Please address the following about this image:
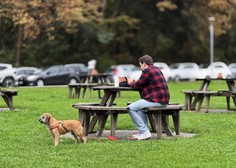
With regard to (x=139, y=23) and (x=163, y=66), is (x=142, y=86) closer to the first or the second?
(x=163, y=66)

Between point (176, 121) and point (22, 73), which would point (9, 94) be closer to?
point (176, 121)

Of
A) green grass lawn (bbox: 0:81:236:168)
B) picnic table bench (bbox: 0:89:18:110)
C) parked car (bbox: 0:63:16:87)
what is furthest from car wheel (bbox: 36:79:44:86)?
green grass lawn (bbox: 0:81:236:168)

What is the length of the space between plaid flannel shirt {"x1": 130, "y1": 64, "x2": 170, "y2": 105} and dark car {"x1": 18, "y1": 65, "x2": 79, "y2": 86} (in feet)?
90.5

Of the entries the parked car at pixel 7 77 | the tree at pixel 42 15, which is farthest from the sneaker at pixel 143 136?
the tree at pixel 42 15

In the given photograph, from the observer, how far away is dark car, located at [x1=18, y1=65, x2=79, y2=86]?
39.6 metres

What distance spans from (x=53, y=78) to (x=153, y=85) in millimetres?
28456

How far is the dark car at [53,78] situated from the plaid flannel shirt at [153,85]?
90.5 ft

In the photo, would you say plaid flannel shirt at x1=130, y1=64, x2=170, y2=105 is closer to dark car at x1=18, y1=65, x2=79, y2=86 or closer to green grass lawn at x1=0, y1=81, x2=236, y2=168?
green grass lawn at x1=0, y1=81, x2=236, y2=168

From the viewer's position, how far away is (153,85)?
11992mm

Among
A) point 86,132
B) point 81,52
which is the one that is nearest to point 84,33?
point 81,52

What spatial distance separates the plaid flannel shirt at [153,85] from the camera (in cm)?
1198

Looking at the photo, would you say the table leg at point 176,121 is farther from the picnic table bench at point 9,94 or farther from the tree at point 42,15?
the tree at point 42,15

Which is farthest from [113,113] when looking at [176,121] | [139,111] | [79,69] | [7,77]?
[79,69]

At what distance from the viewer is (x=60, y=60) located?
51.7 metres
